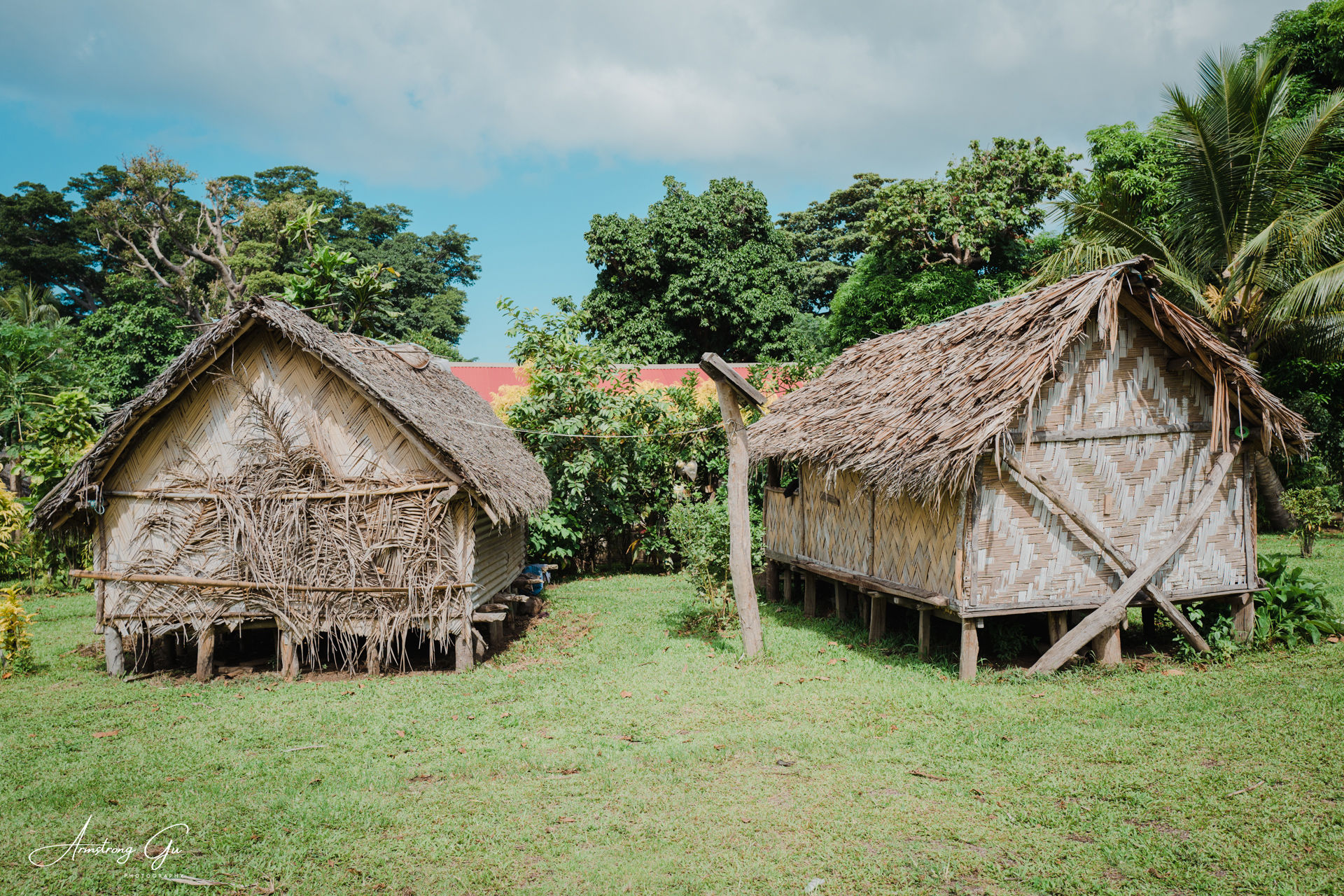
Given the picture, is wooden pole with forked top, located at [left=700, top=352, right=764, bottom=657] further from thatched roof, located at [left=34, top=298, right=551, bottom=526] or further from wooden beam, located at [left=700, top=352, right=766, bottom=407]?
thatched roof, located at [left=34, top=298, right=551, bottom=526]

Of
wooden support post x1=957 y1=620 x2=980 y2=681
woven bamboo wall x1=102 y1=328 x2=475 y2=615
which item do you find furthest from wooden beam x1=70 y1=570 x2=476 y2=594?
wooden support post x1=957 y1=620 x2=980 y2=681

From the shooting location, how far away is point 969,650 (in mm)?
8336

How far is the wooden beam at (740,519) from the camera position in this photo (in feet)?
30.7

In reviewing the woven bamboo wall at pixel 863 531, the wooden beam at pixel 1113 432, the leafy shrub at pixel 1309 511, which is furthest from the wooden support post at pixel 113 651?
the leafy shrub at pixel 1309 511

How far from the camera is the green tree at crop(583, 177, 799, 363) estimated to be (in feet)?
96.3

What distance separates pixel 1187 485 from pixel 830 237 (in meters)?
32.6

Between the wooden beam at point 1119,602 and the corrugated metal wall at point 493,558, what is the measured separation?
21.0 ft

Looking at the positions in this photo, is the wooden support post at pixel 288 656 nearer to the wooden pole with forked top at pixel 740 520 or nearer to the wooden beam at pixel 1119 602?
the wooden pole with forked top at pixel 740 520

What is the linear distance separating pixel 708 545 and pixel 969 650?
12.2ft

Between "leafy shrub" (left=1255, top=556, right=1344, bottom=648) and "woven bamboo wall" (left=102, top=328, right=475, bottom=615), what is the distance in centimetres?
972

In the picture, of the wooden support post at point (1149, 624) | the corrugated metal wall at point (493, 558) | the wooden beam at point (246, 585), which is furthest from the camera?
the corrugated metal wall at point (493, 558)
